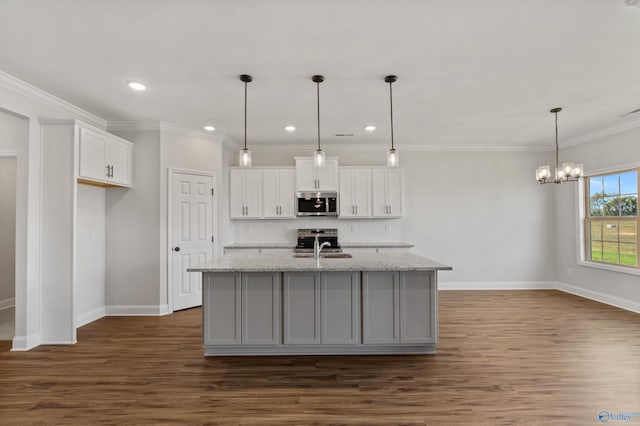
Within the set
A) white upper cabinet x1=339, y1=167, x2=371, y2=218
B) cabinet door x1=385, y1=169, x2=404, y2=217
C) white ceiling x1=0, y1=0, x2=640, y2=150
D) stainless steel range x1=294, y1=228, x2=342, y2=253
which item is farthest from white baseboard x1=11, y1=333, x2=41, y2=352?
cabinet door x1=385, y1=169, x2=404, y2=217

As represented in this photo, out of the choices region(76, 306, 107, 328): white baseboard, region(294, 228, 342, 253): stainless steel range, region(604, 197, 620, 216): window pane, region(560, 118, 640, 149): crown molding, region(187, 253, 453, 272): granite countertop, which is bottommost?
region(76, 306, 107, 328): white baseboard

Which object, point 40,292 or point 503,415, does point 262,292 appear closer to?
point 503,415

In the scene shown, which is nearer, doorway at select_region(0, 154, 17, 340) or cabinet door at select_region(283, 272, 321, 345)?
cabinet door at select_region(283, 272, 321, 345)

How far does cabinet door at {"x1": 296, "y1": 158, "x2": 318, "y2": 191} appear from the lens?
19.0 ft

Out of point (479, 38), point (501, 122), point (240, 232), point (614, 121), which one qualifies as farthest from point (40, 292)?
point (614, 121)

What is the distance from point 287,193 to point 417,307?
3275mm

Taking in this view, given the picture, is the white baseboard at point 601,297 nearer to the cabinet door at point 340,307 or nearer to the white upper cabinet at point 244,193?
the cabinet door at point 340,307

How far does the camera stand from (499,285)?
243 inches

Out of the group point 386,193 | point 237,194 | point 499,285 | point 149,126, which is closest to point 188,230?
point 237,194

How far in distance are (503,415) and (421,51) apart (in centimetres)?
279

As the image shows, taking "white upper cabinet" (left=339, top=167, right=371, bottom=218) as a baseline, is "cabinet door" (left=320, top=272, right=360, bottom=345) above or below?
below

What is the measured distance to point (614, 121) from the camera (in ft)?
15.5

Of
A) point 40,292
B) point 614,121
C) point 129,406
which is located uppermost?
point 614,121

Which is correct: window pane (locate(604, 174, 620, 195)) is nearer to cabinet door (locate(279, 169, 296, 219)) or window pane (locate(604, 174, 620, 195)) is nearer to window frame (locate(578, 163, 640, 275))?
window frame (locate(578, 163, 640, 275))
